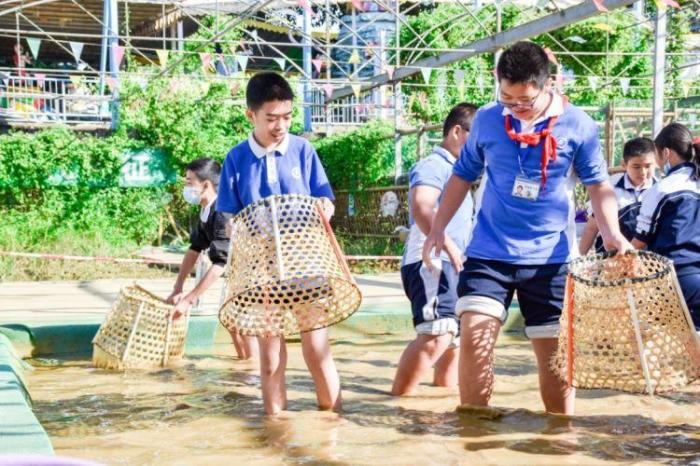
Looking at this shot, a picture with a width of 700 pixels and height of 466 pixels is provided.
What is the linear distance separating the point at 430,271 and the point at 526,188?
916 millimetres

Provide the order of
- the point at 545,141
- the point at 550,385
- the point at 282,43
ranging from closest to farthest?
the point at 545,141
the point at 550,385
the point at 282,43

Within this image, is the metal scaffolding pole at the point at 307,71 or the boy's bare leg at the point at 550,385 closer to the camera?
the boy's bare leg at the point at 550,385

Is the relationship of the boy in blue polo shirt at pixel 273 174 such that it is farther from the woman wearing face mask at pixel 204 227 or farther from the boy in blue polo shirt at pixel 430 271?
the woman wearing face mask at pixel 204 227

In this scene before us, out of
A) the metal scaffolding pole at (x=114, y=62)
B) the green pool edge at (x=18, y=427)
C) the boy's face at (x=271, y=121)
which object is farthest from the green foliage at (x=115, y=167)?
the green pool edge at (x=18, y=427)

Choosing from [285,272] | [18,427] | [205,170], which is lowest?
[18,427]

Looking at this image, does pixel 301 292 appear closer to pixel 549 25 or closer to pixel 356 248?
pixel 549 25

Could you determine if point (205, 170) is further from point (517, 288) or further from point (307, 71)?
point (307, 71)

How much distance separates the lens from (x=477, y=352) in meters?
3.70

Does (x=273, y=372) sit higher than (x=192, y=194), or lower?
lower

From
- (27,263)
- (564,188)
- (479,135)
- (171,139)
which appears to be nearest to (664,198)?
(564,188)

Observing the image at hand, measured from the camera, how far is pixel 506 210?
145 inches

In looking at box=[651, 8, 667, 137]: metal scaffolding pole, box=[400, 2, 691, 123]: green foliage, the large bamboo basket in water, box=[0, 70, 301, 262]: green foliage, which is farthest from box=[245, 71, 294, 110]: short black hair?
box=[400, 2, 691, 123]: green foliage

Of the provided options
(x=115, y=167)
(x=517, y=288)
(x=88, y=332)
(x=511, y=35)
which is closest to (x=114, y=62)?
(x=115, y=167)

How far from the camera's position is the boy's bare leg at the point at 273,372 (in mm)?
4102
